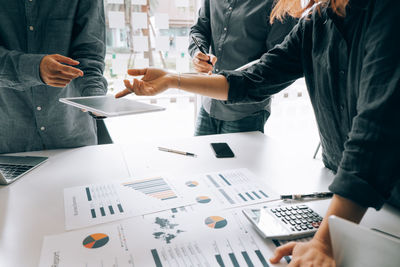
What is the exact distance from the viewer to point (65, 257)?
23.3 inches

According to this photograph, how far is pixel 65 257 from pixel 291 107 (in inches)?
136

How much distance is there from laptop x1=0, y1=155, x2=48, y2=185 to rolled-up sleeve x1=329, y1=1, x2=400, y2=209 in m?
0.96

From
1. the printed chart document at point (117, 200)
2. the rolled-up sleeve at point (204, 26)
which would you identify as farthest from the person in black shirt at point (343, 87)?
the rolled-up sleeve at point (204, 26)

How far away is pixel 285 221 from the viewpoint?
2.28 feet

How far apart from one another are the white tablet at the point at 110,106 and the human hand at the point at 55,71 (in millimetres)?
110

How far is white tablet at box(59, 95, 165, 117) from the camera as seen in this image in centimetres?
82

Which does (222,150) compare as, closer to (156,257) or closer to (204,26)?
(156,257)

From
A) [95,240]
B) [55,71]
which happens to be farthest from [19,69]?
[95,240]

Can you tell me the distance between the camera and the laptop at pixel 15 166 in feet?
3.01

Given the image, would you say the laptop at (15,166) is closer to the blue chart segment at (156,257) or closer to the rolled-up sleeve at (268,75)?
the blue chart segment at (156,257)

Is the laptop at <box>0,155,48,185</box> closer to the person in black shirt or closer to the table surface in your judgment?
the table surface

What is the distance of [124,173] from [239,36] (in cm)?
104

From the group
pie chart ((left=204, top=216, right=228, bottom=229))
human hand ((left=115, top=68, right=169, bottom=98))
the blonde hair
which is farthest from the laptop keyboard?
the blonde hair

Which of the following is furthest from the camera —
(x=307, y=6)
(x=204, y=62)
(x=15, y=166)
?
(x=204, y=62)
